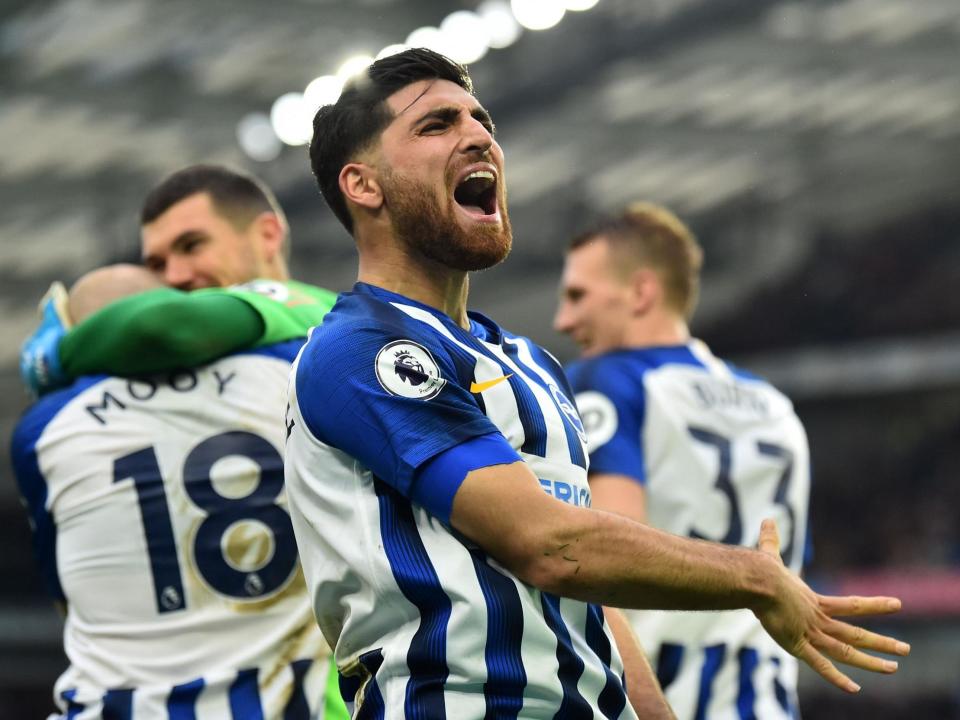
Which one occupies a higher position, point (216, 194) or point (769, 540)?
point (216, 194)

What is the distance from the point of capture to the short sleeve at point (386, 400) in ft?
7.64

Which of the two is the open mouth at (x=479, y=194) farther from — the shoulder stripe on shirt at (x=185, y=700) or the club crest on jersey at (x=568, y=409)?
the shoulder stripe on shirt at (x=185, y=700)

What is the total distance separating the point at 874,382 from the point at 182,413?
15039 millimetres

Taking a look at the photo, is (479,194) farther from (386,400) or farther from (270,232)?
(270,232)

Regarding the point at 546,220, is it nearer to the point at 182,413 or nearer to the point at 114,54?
the point at 114,54

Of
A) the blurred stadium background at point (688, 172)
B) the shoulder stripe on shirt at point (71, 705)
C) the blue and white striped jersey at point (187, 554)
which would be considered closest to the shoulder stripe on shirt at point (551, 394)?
the blue and white striped jersey at point (187, 554)

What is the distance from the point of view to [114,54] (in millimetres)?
14906

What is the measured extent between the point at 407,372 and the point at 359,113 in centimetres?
67

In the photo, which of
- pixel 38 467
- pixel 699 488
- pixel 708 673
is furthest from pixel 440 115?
pixel 708 673

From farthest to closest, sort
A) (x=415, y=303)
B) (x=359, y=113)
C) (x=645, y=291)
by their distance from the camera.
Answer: (x=645, y=291) → (x=359, y=113) → (x=415, y=303)

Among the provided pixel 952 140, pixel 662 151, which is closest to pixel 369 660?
pixel 662 151

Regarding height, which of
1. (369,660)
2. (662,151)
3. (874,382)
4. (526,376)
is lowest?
(369,660)

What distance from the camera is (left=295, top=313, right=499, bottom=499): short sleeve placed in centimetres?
233

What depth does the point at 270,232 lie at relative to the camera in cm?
414
